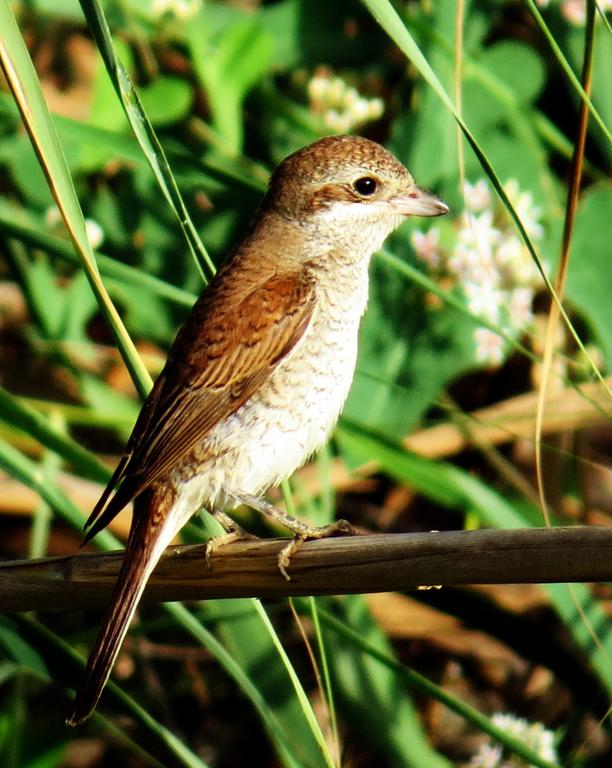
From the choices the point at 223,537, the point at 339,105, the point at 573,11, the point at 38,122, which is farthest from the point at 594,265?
the point at 38,122

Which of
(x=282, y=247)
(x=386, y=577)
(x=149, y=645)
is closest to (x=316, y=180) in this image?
(x=282, y=247)

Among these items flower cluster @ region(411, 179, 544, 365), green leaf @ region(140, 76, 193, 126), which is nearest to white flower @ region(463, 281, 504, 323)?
flower cluster @ region(411, 179, 544, 365)

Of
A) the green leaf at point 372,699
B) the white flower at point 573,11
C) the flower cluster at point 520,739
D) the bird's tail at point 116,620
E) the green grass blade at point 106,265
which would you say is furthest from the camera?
the white flower at point 573,11

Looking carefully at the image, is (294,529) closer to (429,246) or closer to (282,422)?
(282,422)

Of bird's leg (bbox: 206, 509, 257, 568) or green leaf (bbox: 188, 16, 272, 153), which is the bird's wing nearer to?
bird's leg (bbox: 206, 509, 257, 568)

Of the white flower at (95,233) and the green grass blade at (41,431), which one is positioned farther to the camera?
the white flower at (95,233)

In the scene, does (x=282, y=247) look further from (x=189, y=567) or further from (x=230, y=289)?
(x=189, y=567)

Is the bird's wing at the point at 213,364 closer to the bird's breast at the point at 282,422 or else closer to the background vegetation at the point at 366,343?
the bird's breast at the point at 282,422

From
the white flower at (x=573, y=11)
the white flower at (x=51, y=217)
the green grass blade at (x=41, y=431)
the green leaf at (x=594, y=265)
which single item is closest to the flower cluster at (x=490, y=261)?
the green leaf at (x=594, y=265)
